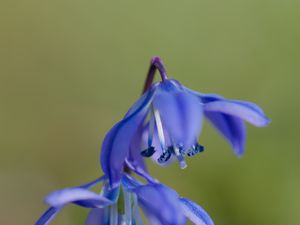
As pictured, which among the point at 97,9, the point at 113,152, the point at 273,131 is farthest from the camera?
the point at 97,9

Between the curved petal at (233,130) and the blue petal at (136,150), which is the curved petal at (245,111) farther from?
A: the blue petal at (136,150)

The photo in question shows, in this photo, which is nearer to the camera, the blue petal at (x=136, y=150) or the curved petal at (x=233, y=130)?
the curved petal at (x=233, y=130)

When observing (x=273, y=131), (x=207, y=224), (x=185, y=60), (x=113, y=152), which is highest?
(x=185, y=60)

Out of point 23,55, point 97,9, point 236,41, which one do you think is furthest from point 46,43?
point 236,41

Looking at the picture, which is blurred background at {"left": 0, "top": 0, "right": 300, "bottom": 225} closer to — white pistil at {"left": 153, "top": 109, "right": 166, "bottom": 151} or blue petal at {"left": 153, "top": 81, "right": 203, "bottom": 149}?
white pistil at {"left": 153, "top": 109, "right": 166, "bottom": 151}

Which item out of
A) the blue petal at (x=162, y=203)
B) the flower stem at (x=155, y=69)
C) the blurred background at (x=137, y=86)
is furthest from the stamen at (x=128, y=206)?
the blurred background at (x=137, y=86)

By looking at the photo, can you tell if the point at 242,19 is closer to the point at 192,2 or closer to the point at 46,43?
the point at 192,2

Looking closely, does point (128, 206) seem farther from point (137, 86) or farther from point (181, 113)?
point (137, 86)
